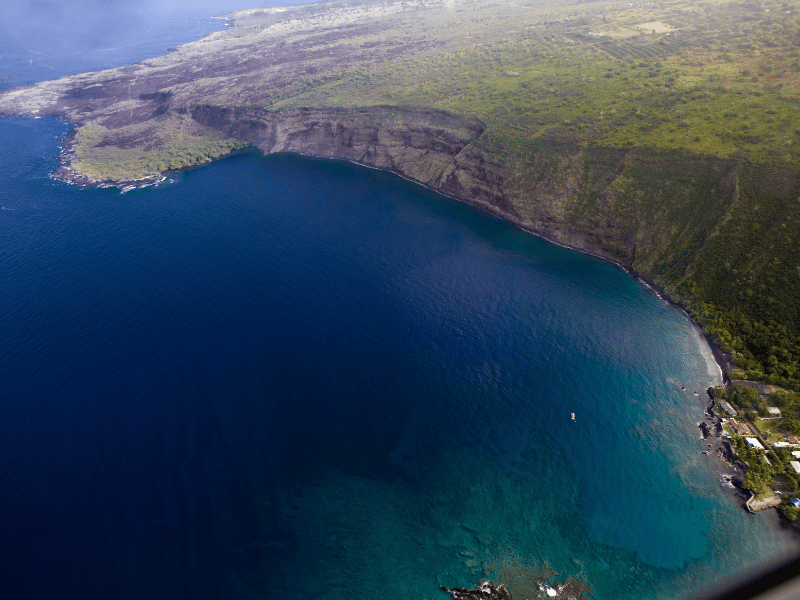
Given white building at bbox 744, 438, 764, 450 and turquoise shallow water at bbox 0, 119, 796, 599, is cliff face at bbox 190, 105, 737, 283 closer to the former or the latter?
turquoise shallow water at bbox 0, 119, 796, 599

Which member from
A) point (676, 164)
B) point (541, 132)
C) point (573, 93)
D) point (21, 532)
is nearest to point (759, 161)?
point (676, 164)

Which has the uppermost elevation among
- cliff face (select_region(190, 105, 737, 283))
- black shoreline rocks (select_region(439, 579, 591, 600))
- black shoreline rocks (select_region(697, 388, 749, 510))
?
cliff face (select_region(190, 105, 737, 283))

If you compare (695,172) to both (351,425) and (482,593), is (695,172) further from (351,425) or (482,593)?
(482,593)

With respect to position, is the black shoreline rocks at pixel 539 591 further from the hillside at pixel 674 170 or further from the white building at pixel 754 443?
the hillside at pixel 674 170

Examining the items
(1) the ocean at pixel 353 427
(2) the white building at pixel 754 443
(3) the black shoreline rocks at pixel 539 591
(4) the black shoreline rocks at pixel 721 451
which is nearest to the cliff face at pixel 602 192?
(1) the ocean at pixel 353 427

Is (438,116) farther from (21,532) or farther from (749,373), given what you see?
(21,532)

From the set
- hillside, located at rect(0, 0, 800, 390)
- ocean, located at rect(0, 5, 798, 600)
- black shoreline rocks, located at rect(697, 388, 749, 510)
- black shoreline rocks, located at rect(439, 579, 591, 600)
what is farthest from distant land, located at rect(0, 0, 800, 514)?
black shoreline rocks, located at rect(439, 579, 591, 600)

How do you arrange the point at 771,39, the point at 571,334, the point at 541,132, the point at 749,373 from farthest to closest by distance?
the point at 771,39 < the point at 541,132 < the point at 571,334 < the point at 749,373
